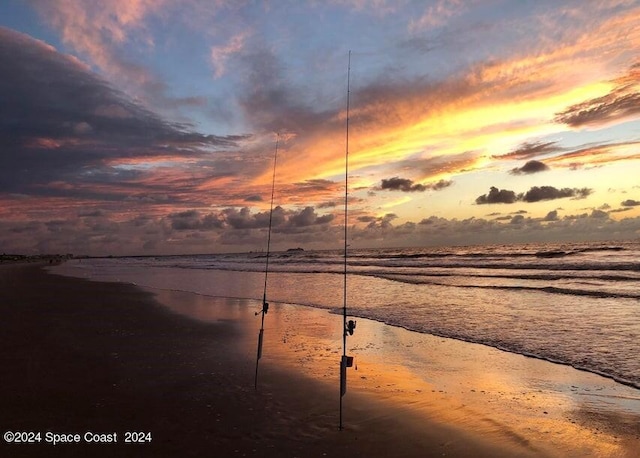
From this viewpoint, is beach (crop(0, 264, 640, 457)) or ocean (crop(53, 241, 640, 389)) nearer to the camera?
beach (crop(0, 264, 640, 457))

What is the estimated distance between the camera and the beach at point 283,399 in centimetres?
608

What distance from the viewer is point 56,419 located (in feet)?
21.6

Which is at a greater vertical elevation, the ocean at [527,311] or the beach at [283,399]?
the ocean at [527,311]

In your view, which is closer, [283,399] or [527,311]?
[283,399]

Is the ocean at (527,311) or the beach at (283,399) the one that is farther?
the ocean at (527,311)

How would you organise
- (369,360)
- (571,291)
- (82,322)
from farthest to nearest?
1. (571,291)
2. (82,322)
3. (369,360)

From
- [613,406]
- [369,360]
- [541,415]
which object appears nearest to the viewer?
[541,415]

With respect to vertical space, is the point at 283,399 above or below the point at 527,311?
below

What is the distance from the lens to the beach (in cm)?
608

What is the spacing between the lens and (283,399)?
7.76m

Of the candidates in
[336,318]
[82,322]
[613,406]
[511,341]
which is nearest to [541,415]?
[613,406]

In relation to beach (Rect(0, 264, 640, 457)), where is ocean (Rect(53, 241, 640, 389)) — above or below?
above

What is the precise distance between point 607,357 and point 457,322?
575cm

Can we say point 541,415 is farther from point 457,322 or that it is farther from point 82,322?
point 82,322
